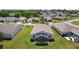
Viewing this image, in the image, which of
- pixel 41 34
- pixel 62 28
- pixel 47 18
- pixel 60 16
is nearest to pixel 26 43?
pixel 41 34

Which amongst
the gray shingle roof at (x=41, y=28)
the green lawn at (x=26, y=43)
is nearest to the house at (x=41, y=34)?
the gray shingle roof at (x=41, y=28)

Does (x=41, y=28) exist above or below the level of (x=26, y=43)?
above

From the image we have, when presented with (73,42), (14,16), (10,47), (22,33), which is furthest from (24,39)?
(73,42)

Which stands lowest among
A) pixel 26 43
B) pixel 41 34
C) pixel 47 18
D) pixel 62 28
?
pixel 26 43

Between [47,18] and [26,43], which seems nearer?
[26,43]

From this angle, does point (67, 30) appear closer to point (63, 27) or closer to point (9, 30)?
point (63, 27)

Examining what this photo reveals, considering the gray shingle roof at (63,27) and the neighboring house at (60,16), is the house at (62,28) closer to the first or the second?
the gray shingle roof at (63,27)

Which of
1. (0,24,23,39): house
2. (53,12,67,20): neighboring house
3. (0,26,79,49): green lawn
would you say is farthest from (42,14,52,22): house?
(0,24,23,39): house

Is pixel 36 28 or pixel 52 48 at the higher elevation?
pixel 36 28
